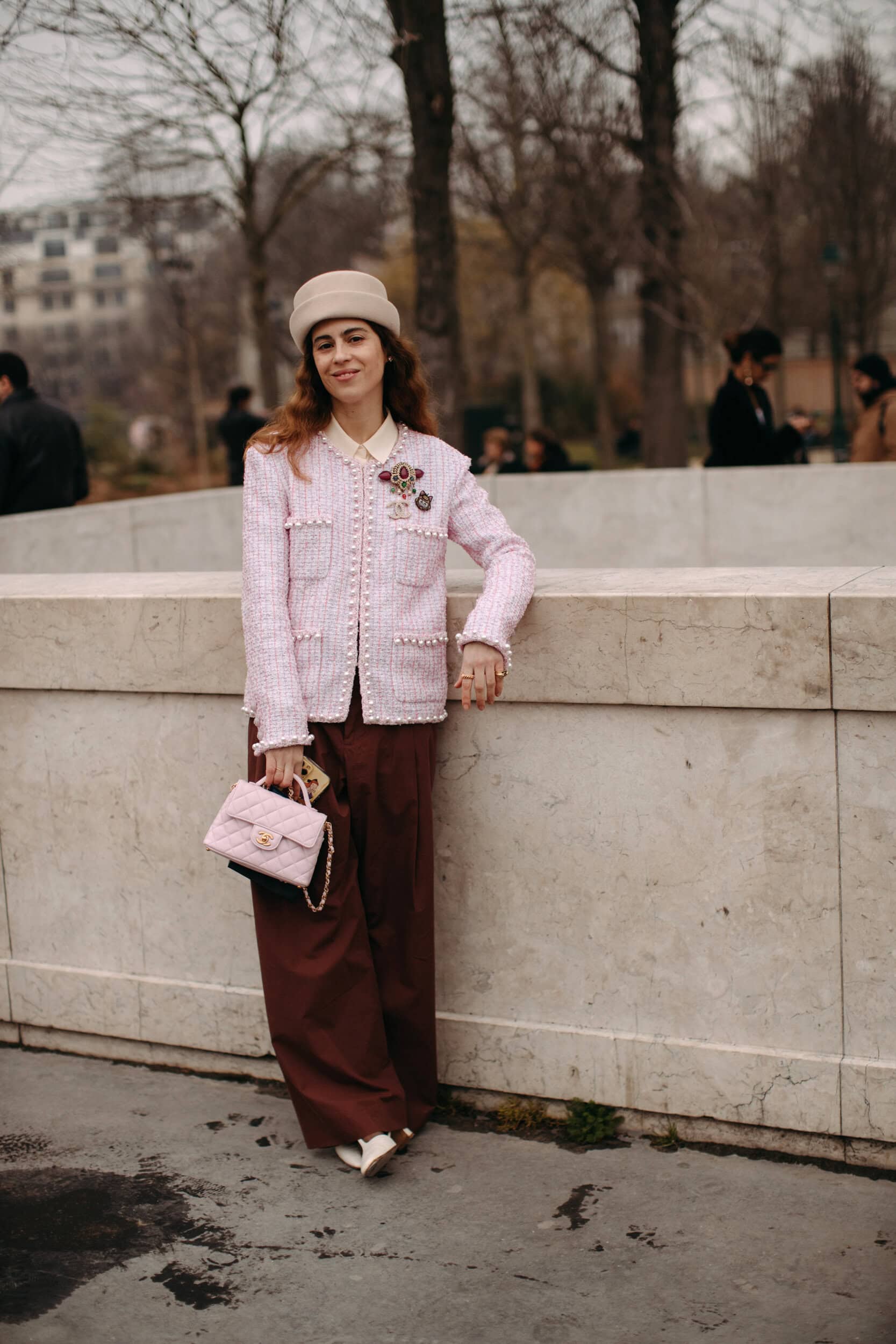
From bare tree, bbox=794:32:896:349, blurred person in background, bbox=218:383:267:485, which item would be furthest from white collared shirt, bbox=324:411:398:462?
bare tree, bbox=794:32:896:349

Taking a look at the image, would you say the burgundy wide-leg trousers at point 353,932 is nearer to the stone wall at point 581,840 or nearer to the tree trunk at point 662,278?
the stone wall at point 581,840

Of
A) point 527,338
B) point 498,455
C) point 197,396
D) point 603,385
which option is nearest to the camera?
point 498,455

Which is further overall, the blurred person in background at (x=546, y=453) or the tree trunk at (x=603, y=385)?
the tree trunk at (x=603, y=385)

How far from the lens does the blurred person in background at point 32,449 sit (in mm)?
8391

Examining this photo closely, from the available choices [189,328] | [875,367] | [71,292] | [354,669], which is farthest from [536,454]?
[71,292]

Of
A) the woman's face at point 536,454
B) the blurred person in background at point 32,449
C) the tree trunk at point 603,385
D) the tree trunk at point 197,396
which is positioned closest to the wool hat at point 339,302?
the blurred person in background at point 32,449

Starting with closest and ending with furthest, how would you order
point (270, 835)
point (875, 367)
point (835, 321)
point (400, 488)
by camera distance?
point (270, 835), point (400, 488), point (875, 367), point (835, 321)

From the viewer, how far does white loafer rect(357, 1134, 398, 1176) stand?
347cm

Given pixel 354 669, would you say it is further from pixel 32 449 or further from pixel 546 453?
pixel 546 453

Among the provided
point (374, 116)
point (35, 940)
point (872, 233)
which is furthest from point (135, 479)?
point (35, 940)

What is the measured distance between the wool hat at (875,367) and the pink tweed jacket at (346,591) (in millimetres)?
7030

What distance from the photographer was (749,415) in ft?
30.8

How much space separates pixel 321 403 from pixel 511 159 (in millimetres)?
21160

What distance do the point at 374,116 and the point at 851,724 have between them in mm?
11795
